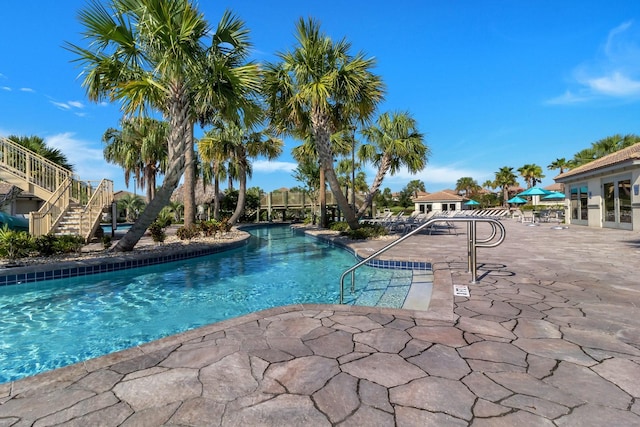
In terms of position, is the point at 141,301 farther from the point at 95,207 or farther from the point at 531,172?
the point at 531,172

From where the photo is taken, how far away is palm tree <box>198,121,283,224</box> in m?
16.6

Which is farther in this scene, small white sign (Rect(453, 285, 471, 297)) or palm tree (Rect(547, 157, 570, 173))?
palm tree (Rect(547, 157, 570, 173))

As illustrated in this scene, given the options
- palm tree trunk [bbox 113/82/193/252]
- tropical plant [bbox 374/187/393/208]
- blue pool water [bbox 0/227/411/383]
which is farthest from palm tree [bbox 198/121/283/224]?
tropical plant [bbox 374/187/393/208]

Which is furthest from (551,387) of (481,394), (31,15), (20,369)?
(31,15)

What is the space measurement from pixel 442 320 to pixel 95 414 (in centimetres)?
282

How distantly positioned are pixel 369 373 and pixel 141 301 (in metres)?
4.50

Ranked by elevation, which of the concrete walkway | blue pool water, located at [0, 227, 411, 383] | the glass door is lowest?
blue pool water, located at [0, 227, 411, 383]

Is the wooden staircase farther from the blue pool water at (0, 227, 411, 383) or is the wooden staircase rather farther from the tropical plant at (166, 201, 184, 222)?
the tropical plant at (166, 201, 184, 222)

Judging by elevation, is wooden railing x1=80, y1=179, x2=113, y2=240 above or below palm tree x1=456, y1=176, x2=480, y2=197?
below

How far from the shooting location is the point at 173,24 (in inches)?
278

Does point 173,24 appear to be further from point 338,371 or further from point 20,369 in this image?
point 338,371

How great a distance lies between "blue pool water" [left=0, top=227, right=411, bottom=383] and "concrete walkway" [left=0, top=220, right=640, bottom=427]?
1302 mm

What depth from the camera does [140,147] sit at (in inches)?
778

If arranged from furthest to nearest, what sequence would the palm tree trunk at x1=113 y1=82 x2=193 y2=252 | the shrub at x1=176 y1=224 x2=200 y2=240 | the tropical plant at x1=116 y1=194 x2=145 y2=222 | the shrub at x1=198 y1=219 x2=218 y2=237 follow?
the tropical plant at x1=116 y1=194 x2=145 y2=222 < the shrub at x1=198 y1=219 x2=218 y2=237 < the shrub at x1=176 y1=224 x2=200 y2=240 < the palm tree trunk at x1=113 y1=82 x2=193 y2=252
